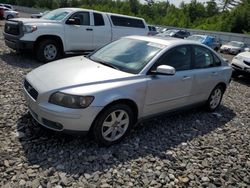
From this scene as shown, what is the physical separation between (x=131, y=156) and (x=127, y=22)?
7.98 m

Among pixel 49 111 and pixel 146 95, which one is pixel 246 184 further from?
pixel 49 111

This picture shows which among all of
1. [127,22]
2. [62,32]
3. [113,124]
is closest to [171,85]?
[113,124]

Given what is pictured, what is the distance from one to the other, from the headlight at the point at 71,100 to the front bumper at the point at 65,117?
5cm

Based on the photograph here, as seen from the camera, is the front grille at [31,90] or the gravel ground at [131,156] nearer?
the gravel ground at [131,156]

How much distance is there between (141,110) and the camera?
4.48 m

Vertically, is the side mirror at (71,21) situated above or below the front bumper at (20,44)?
above

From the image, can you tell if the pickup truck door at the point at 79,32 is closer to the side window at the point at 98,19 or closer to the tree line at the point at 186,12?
the side window at the point at 98,19

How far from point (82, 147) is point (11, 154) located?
36.2 inches

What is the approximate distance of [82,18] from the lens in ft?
32.2

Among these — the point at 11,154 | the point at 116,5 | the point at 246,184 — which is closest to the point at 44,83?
the point at 11,154

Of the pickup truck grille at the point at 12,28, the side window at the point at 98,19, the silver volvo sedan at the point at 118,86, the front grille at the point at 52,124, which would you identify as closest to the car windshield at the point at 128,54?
the silver volvo sedan at the point at 118,86

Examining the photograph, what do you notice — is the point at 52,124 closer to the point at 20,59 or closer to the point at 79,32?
the point at 20,59

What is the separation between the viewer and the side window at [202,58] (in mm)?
5547

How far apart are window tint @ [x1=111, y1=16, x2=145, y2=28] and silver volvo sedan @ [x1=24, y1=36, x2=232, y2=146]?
5580 mm
